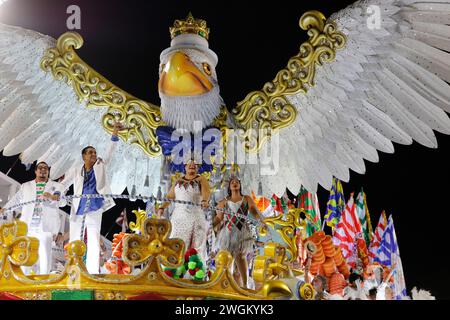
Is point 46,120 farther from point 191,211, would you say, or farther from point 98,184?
point 191,211

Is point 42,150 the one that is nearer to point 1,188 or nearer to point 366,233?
point 366,233

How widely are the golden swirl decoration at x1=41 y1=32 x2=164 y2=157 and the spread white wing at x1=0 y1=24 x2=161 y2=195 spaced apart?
93mm

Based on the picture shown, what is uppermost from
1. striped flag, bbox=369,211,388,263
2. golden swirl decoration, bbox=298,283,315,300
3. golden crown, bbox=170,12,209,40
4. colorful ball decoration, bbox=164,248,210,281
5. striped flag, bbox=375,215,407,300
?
golden crown, bbox=170,12,209,40

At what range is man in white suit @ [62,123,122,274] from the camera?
14.8 ft

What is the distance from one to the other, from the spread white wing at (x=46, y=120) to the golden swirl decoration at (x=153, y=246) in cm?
213

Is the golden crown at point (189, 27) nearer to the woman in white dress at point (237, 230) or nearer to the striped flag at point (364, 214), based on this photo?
the woman in white dress at point (237, 230)

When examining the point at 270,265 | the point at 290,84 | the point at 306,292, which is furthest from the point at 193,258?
the point at 290,84

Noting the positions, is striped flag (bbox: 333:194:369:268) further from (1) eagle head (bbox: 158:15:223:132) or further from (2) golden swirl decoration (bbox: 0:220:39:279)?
(2) golden swirl decoration (bbox: 0:220:39:279)

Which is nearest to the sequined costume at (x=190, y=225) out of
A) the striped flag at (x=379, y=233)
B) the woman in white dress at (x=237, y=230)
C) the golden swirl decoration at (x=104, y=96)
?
the woman in white dress at (x=237, y=230)

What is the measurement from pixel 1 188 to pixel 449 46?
1231cm

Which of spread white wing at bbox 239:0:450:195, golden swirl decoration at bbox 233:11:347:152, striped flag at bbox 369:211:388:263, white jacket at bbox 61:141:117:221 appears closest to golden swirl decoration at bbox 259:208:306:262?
spread white wing at bbox 239:0:450:195

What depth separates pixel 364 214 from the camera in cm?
1141

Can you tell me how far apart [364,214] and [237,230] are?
7.12 m
